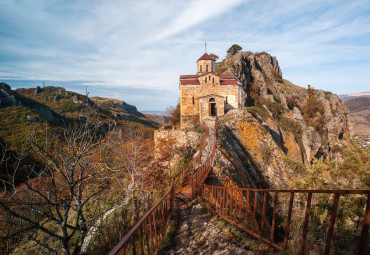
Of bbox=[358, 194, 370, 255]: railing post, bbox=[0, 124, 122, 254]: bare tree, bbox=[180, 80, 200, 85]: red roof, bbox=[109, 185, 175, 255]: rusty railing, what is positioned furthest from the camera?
bbox=[180, 80, 200, 85]: red roof

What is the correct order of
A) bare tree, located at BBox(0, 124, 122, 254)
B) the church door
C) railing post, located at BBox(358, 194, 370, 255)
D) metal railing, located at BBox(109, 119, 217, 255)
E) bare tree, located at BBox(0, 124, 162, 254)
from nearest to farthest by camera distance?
railing post, located at BBox(358, 194, 370, 255) → metal railing, located at BBox(109, 119, 217, 255) → bare tree, located at BBox(0, 124, 122, 254) → bare tree, located at BBox(0, 124, 162, 254) → the church door

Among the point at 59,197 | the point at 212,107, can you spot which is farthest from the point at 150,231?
the point at 212,107

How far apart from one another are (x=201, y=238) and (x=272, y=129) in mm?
25697

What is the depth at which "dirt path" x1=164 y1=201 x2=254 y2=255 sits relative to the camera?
3905mm

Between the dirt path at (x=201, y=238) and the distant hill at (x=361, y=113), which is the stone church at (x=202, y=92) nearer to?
the dirt path at (x=201, y=238)

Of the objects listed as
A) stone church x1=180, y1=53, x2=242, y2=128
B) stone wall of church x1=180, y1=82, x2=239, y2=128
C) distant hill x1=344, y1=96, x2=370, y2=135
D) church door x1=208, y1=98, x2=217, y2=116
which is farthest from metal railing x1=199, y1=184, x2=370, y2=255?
distant hill x1=344, y1=96, x2=370, y2=135

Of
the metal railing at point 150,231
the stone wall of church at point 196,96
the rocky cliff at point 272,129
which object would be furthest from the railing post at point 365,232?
the stone wall of church at point 196,96

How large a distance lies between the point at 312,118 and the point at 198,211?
47011 millimetres

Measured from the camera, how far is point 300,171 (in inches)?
691

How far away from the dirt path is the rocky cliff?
4.68 meters

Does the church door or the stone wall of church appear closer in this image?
the church door

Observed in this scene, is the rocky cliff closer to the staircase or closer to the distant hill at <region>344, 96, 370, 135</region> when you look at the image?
the staircase

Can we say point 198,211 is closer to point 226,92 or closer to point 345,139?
point 226,92

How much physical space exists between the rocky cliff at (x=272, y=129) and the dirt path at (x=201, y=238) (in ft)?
15.3
